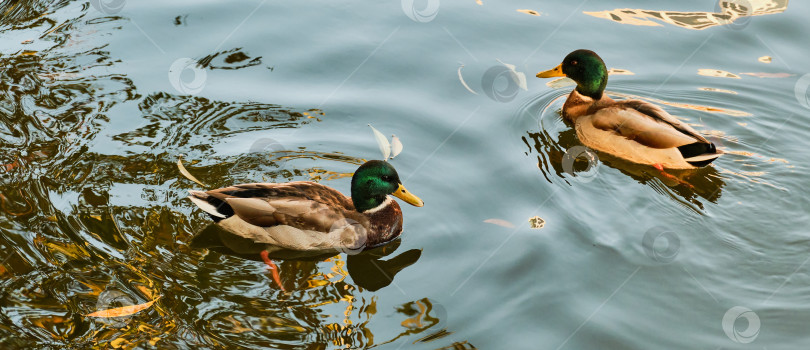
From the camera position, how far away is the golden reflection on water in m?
8.91

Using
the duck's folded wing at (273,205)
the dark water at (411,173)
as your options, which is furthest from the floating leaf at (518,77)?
the duck's folded wing at (273,205)

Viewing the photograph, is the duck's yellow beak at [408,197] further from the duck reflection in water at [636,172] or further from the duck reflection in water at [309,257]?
the duck reflection in water at [636,172]

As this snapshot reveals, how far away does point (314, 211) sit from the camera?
601 cm

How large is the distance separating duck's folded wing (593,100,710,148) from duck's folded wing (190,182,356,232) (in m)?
2.53

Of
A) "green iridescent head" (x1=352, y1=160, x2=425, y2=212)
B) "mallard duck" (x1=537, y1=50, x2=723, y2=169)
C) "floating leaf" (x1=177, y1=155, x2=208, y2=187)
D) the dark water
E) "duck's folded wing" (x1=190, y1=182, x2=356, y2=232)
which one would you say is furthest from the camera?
"mallard duck" (x1=537, y1=50, x2=723, y2=169)

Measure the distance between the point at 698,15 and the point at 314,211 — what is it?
504 cm

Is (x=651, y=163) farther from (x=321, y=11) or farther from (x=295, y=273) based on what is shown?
(x=321, y=11)

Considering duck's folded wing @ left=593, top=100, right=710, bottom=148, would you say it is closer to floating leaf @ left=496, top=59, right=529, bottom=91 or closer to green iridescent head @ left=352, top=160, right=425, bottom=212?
floating leaf @ left=496, top=59, right=529, bottom=91

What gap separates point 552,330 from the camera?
535 centimetres

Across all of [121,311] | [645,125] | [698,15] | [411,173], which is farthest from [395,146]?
[698,15]

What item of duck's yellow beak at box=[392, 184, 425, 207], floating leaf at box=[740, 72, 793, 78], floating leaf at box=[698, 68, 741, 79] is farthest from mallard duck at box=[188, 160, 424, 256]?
floating leaf at box=[740, 72, 793, 78]

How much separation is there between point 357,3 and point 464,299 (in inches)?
Result: 178

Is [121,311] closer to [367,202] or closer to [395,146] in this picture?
[367,202]

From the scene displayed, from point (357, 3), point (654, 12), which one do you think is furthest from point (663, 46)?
point (357, 3)
